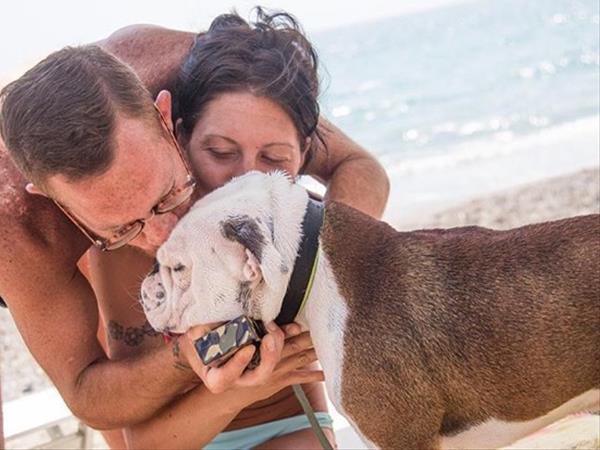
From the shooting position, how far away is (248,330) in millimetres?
2879

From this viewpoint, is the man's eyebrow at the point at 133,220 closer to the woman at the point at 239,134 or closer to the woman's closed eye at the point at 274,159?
the woman at the point at 239,134

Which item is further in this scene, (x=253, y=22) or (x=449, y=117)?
(x=449, y=117)

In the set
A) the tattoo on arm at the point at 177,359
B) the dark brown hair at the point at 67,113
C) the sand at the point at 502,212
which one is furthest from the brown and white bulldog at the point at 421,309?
the sand at the point at 502,212

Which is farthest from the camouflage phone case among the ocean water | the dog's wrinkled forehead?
the ocean water

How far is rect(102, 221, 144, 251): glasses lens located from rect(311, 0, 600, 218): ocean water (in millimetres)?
11994

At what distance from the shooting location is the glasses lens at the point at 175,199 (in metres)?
3.05

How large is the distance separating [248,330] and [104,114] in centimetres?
80

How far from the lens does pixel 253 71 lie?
3570 millimetres

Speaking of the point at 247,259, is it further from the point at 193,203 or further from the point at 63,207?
the point at 63,207

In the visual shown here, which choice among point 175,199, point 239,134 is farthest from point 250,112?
point 175,199

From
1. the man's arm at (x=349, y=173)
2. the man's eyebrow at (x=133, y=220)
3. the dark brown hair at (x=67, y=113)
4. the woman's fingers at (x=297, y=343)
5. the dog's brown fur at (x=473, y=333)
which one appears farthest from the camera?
the man's arm at (x=349, y=173)

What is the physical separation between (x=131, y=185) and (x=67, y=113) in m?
0.29

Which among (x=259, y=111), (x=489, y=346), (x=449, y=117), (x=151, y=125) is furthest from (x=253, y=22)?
(x=449, y=117)

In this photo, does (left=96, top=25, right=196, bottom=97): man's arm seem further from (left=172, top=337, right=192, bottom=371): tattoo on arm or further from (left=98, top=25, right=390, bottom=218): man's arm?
(left=172, top=337, right=192, bottom=371): tattoo on arm
